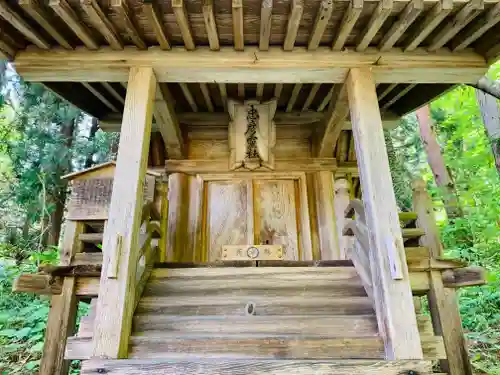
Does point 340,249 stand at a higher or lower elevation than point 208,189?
lower

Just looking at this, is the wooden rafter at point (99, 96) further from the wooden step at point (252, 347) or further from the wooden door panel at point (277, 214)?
the wooden step at point (252, 347)

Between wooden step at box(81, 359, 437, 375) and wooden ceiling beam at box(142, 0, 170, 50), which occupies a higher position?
wooden ceiling beam at box(142, 0, 170, 50)

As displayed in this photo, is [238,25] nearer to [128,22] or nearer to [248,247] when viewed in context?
[128,22]

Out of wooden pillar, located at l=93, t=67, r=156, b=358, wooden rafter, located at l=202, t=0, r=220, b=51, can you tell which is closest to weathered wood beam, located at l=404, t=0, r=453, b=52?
wooden rafter, located at l=202, t=0, r=220, b=51

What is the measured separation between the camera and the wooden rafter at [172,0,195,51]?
2.91m

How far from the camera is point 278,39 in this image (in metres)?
3.50

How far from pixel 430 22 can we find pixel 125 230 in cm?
335

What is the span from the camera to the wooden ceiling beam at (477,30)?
10.1 ft

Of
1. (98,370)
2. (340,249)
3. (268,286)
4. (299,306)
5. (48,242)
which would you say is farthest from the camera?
(48,242)

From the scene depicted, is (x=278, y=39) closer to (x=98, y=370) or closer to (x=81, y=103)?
(x=81, y=103)

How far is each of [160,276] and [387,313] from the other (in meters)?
2.18

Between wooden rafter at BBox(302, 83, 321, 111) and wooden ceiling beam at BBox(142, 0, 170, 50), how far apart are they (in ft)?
7.23

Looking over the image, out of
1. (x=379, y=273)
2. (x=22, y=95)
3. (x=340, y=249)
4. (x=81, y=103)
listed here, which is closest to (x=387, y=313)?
(x=379, y=273)

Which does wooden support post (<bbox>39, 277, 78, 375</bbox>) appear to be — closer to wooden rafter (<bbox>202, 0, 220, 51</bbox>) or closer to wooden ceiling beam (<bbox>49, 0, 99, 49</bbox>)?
wooden ceiling beam (<bbox>49, 0, 99, 49</bbox>)
